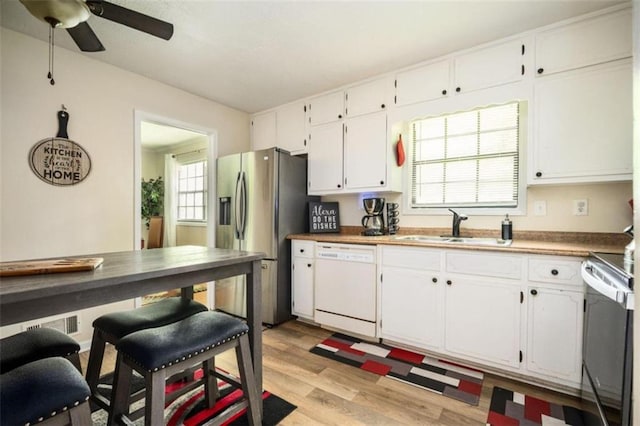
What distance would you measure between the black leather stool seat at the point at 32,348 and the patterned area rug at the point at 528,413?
6.84ft

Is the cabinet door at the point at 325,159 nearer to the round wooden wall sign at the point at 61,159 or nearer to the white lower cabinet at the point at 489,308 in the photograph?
the white lower cabinet at the point at 489,308

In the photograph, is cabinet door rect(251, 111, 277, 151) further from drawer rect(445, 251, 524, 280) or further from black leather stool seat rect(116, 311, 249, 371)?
black leather stool seat rect(116, 311, 249, 371)

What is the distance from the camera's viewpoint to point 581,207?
214 centimetres

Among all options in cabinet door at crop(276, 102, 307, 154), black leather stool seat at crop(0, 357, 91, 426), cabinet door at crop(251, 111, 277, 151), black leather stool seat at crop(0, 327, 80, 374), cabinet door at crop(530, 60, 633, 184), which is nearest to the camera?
black leather stool seat at crop(0, 357, 91, 426)

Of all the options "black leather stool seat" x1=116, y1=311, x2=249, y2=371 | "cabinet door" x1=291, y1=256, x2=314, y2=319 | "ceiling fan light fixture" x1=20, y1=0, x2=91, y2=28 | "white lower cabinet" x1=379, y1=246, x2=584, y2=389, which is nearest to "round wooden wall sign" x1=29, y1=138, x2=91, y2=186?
"ceiling fan light fixture" x1=20, y1=0, x2=91, y2=28

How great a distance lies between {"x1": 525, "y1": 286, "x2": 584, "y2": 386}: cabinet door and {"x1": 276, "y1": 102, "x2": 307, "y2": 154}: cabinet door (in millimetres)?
2516

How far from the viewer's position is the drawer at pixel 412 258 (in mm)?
2199

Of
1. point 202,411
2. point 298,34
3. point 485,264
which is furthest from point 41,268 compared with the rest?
point 485,264

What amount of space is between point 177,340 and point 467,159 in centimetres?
264

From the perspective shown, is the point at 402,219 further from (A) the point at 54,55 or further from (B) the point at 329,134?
(A) the point at 54,55

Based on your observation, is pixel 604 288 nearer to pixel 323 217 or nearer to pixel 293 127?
pixel 323 217

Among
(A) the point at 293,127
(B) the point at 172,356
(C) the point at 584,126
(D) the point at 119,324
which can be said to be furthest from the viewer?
(A) the point at 293,127

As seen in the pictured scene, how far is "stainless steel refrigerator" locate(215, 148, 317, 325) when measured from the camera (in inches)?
117

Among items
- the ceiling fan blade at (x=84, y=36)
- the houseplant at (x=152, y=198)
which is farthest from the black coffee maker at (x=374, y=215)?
the houseplant at (x=152, y=198)
